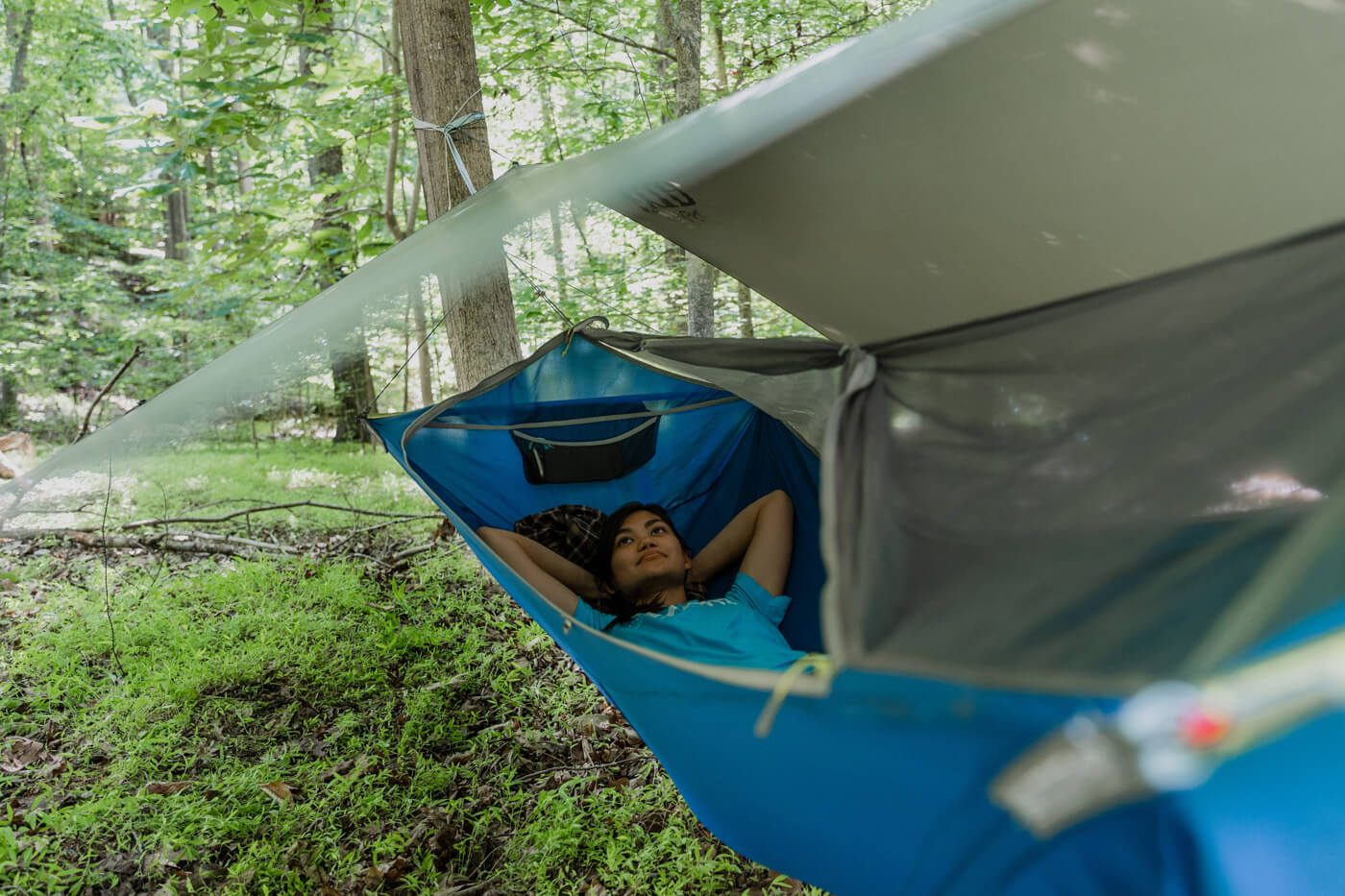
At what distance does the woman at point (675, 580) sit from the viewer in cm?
173

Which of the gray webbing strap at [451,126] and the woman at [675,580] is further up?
the gray webbing strap at [451,126]

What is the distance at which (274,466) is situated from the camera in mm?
5285

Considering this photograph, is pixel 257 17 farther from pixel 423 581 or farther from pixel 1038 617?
pixel 1038 617

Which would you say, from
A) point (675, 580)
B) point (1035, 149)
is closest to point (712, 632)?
A: point (675, 580)

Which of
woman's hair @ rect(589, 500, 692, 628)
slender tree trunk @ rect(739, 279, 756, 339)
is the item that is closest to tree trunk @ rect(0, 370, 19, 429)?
slender tree trunk @ rect(739, 279, 756, 339)

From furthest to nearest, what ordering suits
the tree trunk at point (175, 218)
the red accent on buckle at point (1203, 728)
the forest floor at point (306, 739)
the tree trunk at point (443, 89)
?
the tree trunk at point (175, 218), the tree trunk at point (443, 89), the forest floor at point (306, 739), the red accent on buckle at point (1203, 728)

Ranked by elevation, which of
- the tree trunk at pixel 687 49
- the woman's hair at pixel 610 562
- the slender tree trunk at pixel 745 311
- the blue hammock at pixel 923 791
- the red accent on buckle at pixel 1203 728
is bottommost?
the slender tree trunk at pixel 745 311

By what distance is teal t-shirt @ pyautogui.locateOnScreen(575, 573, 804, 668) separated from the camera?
1652mm

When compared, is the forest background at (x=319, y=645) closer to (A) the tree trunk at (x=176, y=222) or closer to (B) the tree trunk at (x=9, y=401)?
(B) the tree trunk at (x=9, y=401)

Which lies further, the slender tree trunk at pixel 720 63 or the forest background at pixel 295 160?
the slender tree trunk at pixel 720 63

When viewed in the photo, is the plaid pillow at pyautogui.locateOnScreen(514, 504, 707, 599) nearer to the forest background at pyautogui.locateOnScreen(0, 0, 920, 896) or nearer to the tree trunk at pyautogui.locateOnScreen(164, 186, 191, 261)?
the forest background at pyautogui.locateOnScreen(0, 0, 920, 896)

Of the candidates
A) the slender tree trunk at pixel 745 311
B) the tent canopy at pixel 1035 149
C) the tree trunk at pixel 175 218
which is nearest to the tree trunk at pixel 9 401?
the tree trunk at pixel 175 218

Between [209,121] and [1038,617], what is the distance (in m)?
2.77

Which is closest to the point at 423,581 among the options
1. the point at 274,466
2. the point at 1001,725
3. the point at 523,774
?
the point at 523,774
